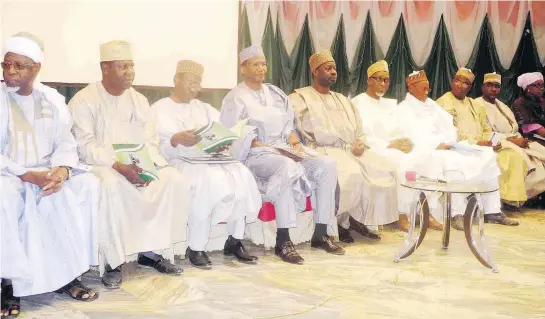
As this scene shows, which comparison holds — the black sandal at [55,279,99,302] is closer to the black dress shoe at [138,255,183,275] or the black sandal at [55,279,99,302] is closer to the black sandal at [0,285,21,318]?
the black sandal at [0,285,21,318]

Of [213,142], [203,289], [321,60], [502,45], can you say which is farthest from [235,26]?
[502,45]

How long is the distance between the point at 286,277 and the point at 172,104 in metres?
1.50

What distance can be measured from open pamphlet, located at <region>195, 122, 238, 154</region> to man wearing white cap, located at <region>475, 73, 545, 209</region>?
3.10m

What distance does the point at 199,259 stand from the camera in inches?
145

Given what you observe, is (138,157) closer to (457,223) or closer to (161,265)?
(161,265)

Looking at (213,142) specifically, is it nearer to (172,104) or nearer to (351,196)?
(172,104)

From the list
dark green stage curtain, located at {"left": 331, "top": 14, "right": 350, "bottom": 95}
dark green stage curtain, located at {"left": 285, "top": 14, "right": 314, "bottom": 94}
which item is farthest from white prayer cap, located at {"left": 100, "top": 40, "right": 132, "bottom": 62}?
dark green stage curtain, located at {"left": 331, "top": 14, "right": 350, "bottom": 95}

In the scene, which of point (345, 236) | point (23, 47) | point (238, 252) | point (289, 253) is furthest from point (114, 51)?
point (345, 236)

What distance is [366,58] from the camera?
6.07 meters

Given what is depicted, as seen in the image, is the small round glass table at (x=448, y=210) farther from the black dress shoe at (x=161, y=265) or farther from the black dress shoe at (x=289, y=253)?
the black dress shoe at (x=161, y=265)

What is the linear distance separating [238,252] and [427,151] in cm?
211

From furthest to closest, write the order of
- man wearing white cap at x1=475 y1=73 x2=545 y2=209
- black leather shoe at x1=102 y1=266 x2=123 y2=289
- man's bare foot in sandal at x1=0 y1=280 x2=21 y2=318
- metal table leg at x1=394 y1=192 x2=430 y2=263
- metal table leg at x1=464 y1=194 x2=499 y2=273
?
man wearing white cap at x1=475 y1=73 x2=545 y2=209 < metal table leg at x1=394 y1=192 x2=430 y2=263 < metal table leg at x1=464 y1=194 x2=499 y2=273 < black leather shoe at x1=102 y1=266 x2=123 y2=289 < man's bare foot in sandal at x1=0 y1=280 x2=21 y2=318

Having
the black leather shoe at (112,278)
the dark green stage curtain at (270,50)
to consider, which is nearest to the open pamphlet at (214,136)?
the black leather shoe at (112,278)

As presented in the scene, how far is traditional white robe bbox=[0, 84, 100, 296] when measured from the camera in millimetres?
2721
